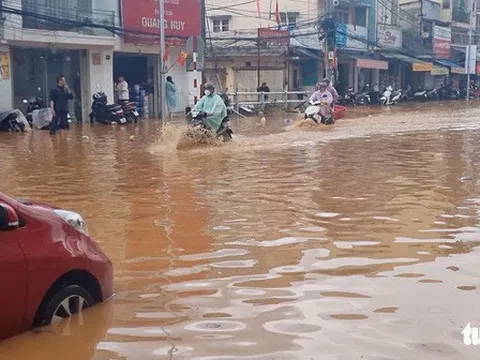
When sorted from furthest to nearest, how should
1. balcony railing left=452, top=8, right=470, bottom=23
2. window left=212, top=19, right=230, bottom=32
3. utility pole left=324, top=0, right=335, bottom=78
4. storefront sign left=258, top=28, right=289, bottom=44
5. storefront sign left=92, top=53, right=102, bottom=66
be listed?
balcony railing left=452, top=8, right=470, bottom=23
window left=212, top=19, right=230, bottom=32
utility pole left=324, top=0, right=335, bottom=78
storefront sign left=258, top=28, right=289, bottom=44
storefront sign left=92, top=53, right=102, bottom=66

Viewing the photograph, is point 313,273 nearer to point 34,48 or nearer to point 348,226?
point 348,226

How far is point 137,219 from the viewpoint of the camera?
24.5 feet

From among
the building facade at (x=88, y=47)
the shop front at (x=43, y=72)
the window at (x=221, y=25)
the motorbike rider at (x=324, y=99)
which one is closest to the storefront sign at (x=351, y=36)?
the window at (x=221, y=25)

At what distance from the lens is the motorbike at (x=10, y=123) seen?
20.2 meters

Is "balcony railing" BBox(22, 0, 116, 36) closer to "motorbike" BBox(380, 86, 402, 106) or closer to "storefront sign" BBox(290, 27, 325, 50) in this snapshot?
"storefront sign" BBox(290, 27, 325, 50)

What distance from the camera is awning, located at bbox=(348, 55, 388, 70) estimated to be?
4144cm

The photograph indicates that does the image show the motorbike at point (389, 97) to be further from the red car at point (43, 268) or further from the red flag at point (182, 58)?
the red car at point (43, 268)

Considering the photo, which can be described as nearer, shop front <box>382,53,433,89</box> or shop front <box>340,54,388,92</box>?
shop front <box>340,54,388,92</box>

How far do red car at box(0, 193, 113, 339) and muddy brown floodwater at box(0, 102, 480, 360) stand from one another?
11 centimetres

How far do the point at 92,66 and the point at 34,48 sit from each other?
2.54 meters

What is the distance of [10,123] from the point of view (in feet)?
66.5

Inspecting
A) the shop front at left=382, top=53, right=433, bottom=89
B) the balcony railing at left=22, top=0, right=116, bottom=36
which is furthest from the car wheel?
the shop front at left=382, top=53, right=433, bottom=89

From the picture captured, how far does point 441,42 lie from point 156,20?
30986 millimetres

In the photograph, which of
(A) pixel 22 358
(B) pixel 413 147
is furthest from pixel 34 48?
(A) pixel 22 358
